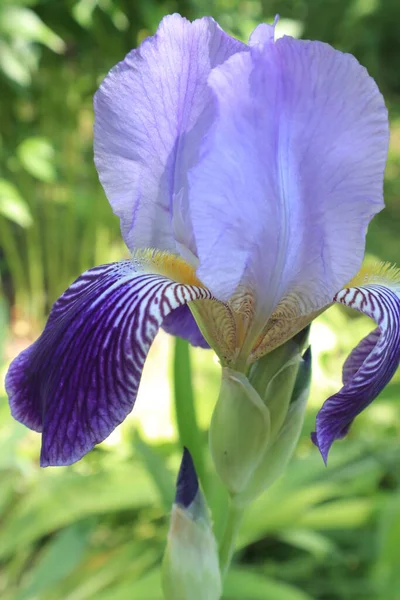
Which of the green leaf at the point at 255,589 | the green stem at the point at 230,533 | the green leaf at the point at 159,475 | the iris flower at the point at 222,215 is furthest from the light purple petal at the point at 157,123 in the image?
the green leaf at the point at 255,589

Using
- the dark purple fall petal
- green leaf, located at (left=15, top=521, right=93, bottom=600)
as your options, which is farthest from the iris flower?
green leaf, located at (left=15, top=521, right=93, bottom=600)

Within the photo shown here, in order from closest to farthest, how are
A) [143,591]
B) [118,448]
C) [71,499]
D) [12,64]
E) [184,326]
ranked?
[184,326] → [143,591] → [71,499] → [118,448] → [12,64]

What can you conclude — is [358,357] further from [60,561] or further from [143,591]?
[60,561]

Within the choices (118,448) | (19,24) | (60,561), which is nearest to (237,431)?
(60,561)

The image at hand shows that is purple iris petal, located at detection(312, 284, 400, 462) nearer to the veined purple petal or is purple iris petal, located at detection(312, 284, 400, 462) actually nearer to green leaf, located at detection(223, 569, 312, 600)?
the veined purple petal

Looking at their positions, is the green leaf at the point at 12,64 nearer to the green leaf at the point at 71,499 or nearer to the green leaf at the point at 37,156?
the green leaf at the point at 37,156

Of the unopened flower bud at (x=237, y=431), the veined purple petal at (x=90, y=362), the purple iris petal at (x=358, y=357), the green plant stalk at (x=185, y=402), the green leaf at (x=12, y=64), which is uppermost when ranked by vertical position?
the green leaf at (x=12, y=64)

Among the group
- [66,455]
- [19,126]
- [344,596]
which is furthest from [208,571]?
[19,126]
